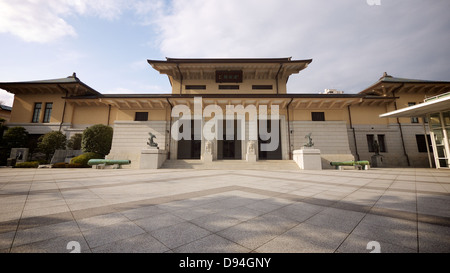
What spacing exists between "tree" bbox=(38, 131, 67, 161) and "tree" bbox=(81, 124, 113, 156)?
10.8ft

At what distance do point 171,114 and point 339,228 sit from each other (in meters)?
17.3

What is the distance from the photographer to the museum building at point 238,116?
1658 centimetres

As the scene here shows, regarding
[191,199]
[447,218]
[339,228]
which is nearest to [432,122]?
[447,218]

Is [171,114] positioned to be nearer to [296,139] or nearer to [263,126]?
[263,126]

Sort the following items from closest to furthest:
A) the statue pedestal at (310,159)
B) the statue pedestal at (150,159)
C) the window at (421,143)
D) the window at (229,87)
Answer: the statue pedestal at (310,159)
the statue pedestal at (150,159)
the window at (421,143)
the window at (229,87)

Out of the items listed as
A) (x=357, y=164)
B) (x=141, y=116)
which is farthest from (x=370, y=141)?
(x=141, y=116)

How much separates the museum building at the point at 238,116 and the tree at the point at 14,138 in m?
2.52

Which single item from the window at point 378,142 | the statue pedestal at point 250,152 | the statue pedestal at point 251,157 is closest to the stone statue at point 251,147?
the statue pedestal at point 250,152

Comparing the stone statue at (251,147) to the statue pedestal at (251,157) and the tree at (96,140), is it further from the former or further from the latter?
the tree at (96,140)

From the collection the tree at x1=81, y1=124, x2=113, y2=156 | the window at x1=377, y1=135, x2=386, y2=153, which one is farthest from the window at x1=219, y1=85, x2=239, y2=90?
the window at x1=377, y1=135, x2=386, y2=153

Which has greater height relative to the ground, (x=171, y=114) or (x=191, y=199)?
(x=171, y=114)

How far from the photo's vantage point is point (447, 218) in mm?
2688

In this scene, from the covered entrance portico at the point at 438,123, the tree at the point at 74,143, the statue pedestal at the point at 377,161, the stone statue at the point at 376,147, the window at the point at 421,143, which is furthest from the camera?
the window at the point at 421,143

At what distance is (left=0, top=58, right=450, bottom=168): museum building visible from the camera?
16.6 m
